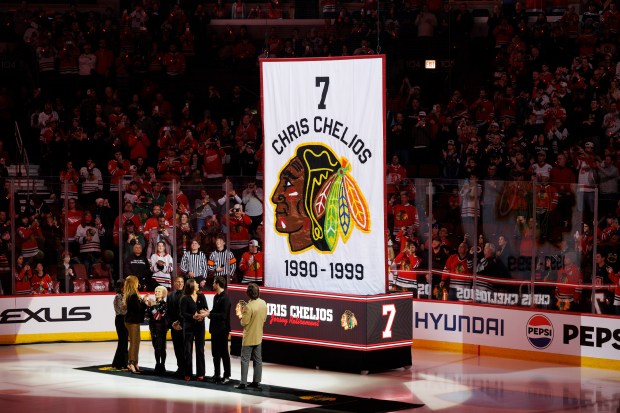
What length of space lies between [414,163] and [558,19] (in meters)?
5.82

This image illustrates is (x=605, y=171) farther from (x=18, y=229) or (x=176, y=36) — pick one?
(x=176, y=36)

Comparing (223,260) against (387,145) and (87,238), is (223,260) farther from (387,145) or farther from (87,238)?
(387,145)

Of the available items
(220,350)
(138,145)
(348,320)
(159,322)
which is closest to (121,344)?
(159,322)

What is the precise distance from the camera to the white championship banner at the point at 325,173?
1717 centimetres

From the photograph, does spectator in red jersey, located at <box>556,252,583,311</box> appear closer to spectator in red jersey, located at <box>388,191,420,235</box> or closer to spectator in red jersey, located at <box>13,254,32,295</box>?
spectator in red jersey, located at <box>388,191,420,235</box>

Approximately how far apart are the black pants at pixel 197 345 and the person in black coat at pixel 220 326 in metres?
0.23

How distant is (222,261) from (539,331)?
5.97m

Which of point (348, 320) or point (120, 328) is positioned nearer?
point (348, 320)

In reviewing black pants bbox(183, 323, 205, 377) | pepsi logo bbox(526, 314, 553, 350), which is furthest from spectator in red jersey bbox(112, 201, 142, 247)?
pepsi logo bbox(526, 314, 553, 350)

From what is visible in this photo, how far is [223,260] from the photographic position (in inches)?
837

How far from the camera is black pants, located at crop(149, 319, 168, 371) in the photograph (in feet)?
56.1

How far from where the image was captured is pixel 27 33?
29.8 meters

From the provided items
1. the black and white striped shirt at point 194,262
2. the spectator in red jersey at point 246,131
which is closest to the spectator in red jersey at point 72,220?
the black and white striped shirt at point 194,262

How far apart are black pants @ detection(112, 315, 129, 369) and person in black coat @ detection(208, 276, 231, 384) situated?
1686mm
